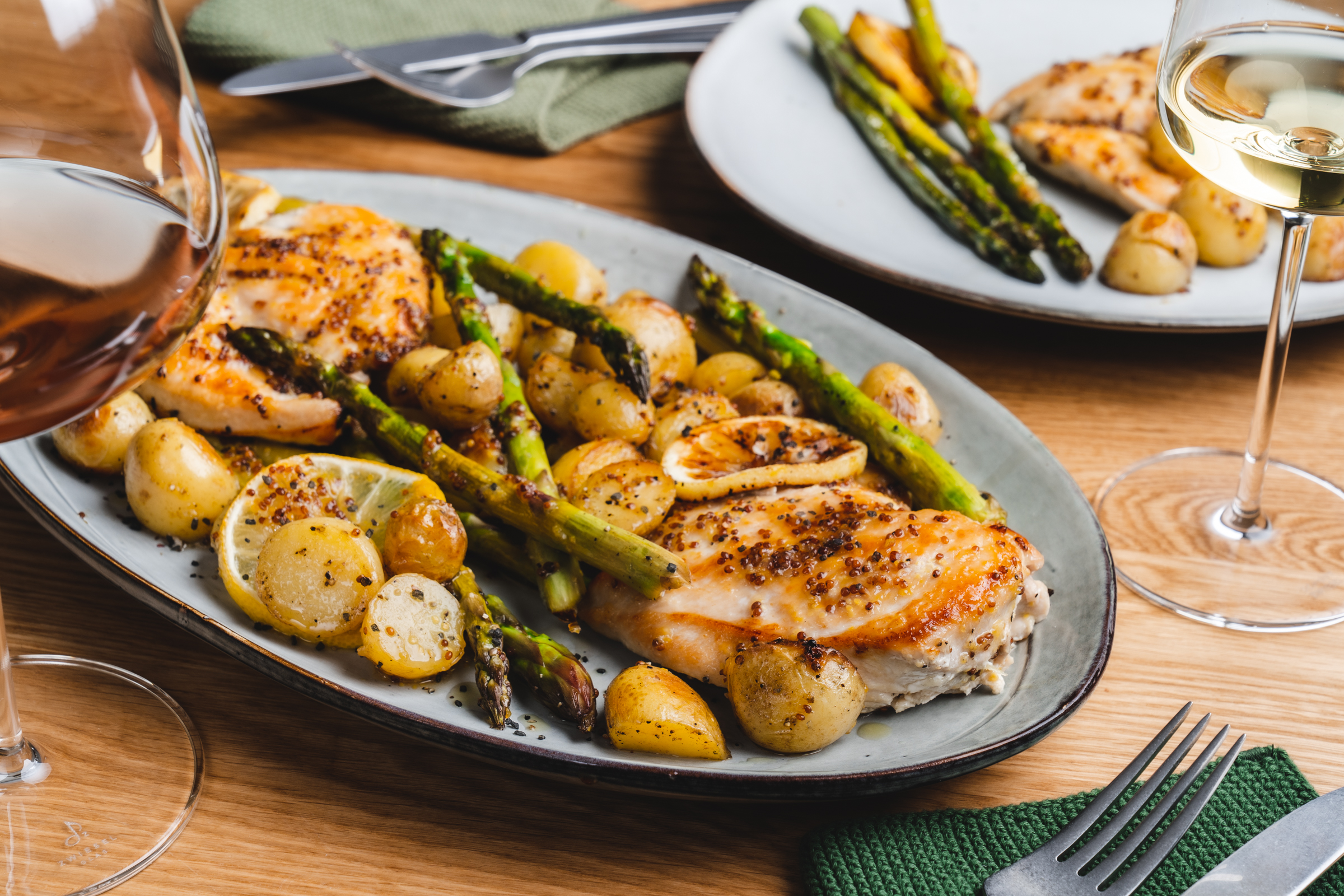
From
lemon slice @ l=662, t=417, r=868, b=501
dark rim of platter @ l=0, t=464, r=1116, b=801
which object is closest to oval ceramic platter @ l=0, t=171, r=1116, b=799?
dark rim of platter @ l=0, t=464, r=1116, b=801

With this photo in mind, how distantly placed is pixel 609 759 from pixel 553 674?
171 mm

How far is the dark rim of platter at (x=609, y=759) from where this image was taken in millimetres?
1329

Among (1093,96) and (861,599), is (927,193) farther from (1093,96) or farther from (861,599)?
(861,599)

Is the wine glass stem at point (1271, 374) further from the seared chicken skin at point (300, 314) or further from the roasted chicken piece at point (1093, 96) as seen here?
the seared chicken skin at point (300, 314)

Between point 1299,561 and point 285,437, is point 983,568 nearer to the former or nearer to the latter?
point 1299,561

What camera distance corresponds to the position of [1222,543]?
1.94 meters

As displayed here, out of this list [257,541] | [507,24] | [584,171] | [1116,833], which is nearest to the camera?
[1116,833]

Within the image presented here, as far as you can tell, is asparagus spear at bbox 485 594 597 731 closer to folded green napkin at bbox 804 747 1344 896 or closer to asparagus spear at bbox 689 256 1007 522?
folded green napkin at bbox 804 747 1344 896

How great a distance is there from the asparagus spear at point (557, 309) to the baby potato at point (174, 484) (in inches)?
24.7

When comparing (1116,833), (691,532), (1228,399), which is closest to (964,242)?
(1228,399)

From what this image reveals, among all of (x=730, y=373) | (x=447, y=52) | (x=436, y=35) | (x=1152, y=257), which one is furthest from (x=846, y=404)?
(x=436, y=35)

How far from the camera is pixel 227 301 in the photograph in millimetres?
2047

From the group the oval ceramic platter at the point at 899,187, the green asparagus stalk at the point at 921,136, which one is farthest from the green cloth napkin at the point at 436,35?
the green asparagus stalk at the point at 921,136

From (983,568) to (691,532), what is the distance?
16.7 inches
